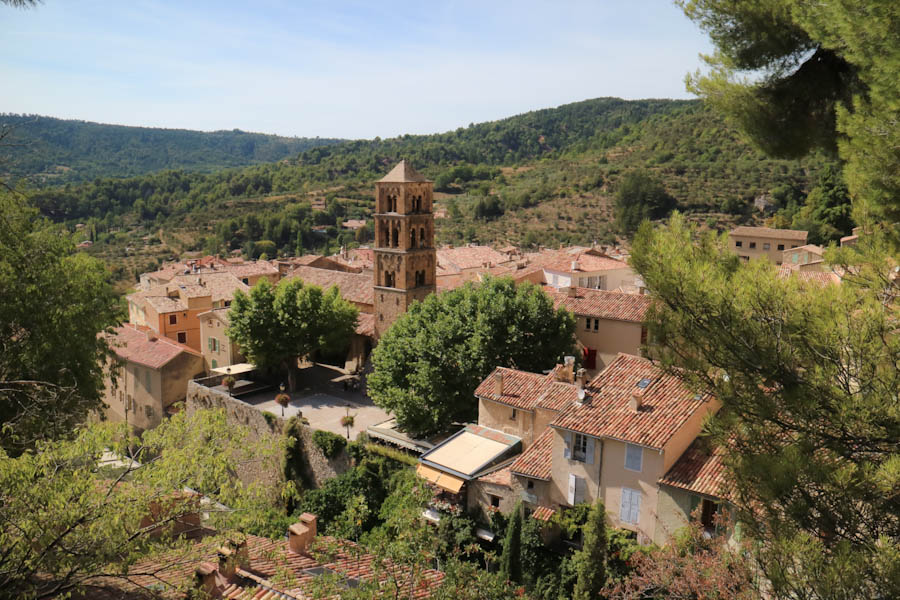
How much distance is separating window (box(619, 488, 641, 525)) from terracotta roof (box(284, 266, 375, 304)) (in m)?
23.1

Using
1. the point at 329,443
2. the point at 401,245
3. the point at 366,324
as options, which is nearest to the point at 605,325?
the point at 401,245

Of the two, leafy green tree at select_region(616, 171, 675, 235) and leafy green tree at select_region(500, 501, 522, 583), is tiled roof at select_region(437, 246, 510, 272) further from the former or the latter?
leafy green tree at select_region(500, 501, 522, 583)

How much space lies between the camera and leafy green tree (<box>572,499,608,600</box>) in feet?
56.0

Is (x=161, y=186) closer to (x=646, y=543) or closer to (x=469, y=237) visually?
(x=469, y=237)

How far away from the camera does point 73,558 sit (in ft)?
25.9

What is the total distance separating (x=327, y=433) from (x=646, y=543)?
44.3 ft

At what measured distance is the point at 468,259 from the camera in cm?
5503

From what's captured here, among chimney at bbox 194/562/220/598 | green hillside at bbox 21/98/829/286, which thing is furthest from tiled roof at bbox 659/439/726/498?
green hillside at bbox 21/98/829/286

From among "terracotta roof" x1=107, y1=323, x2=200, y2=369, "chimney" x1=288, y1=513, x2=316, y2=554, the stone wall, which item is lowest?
the stone wall

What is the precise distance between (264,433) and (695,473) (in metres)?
15.7

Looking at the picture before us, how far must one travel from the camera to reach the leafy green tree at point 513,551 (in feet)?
62.0

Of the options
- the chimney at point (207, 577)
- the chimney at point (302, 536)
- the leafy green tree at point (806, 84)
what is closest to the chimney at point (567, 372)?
the chimney at point (302, 536)

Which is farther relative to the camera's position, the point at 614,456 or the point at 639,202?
the point at 639,202

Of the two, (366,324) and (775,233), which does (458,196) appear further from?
(366,324)
